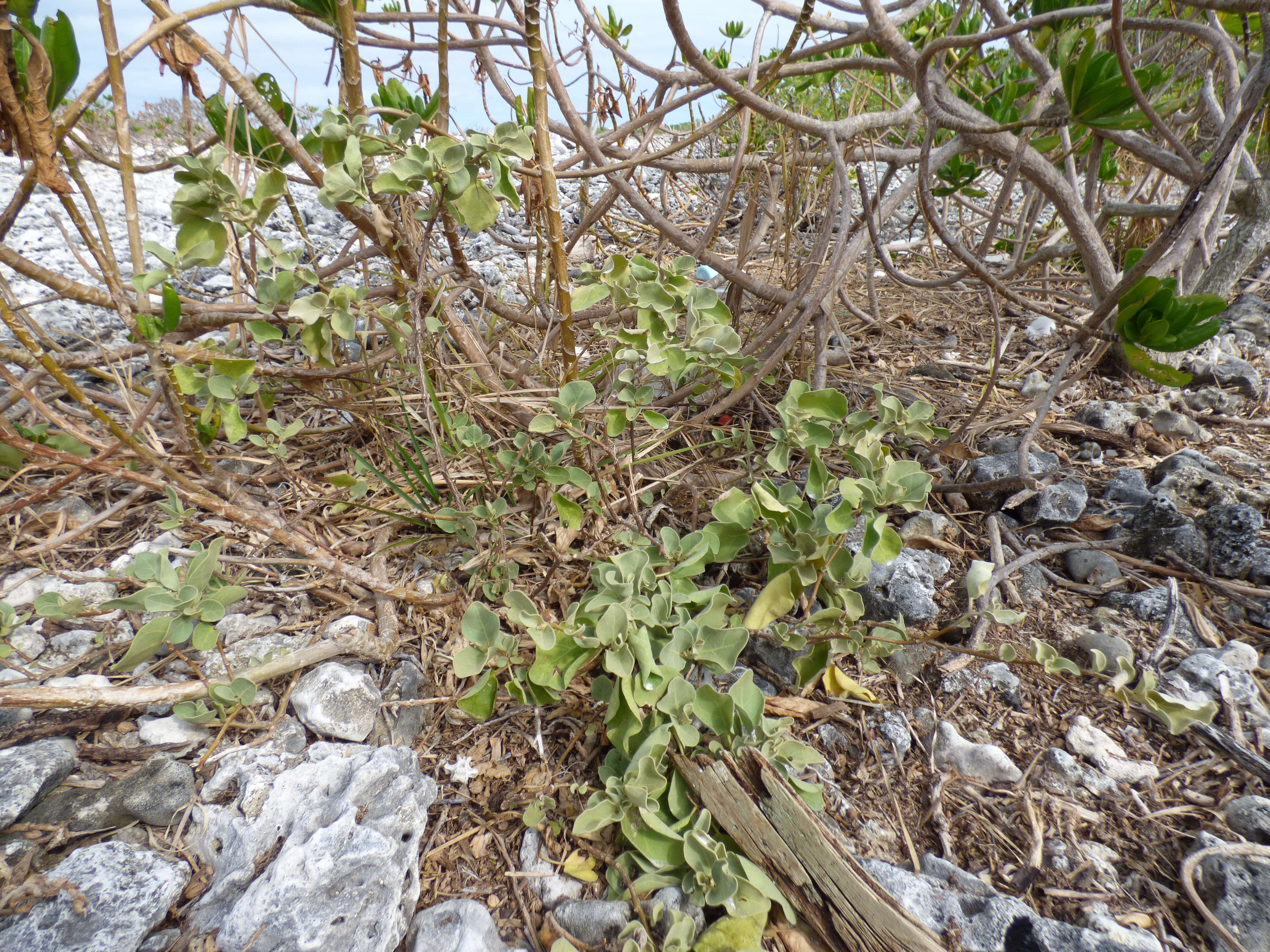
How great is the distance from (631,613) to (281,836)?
624 mm

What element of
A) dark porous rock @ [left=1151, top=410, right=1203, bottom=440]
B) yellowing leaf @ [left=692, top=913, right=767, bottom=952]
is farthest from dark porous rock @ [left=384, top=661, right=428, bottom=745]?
dark porous rock @ [left=1151, top=410, right=1203, bottom=440]

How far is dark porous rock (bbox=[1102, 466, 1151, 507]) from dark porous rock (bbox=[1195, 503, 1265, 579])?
0.13 meters

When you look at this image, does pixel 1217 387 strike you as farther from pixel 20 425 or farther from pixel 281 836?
pixel 20 425

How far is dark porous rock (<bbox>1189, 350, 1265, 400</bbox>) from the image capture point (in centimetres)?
195

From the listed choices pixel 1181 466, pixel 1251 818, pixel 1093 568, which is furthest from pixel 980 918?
pixel 1181 466

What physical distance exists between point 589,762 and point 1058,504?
3.95 feet

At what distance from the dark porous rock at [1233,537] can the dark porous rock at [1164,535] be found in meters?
0.02

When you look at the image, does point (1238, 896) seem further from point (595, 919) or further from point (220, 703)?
point (220, 703)

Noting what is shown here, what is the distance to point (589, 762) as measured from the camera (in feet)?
3.70

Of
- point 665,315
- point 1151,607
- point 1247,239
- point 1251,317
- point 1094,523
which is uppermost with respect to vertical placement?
point 1247,239

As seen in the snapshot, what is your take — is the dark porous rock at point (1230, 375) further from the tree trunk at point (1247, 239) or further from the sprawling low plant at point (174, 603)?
the sprawling low plant at point (174, 603)

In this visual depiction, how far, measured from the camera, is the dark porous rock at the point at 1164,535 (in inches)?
55.2

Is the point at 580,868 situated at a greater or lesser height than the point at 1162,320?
lesser

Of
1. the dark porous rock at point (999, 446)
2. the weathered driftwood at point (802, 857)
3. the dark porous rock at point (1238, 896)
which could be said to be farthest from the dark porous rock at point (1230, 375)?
the weathered driftwood at point (802, 857)
